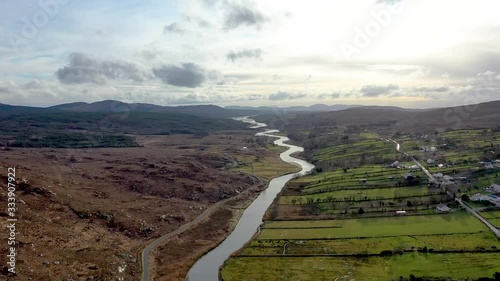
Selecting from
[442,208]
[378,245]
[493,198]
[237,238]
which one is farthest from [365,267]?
[493,198]

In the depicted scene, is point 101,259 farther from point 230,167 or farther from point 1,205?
point 230,167

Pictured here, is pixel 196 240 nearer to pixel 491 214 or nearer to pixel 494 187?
pixel 491 214

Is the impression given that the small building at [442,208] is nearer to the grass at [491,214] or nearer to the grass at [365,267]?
the grass at [491,214]

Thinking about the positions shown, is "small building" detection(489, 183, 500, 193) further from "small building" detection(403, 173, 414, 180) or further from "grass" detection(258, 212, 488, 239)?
"small building" detection(403, 173, 414, 180)

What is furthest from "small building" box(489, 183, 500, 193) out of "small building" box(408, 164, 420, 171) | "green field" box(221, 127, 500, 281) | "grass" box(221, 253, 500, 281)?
"grass" box(221, 253, 500, 281)

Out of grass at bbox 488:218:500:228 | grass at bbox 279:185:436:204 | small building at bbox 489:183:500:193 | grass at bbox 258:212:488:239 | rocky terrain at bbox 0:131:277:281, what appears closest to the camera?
rocky terrain at bbox 0:131:277:281
